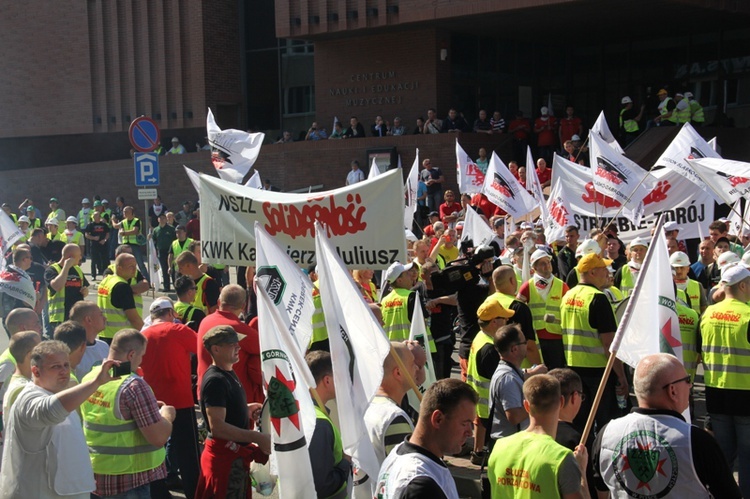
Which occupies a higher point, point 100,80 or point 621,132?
point 100,80

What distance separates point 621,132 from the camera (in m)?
24.4

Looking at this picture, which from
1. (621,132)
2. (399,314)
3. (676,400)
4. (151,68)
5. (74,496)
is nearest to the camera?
(676,400)

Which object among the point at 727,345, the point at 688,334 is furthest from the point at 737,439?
the point at 688,334

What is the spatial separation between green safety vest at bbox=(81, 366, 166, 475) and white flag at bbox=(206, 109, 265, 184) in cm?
808

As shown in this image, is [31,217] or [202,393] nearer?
[202,393]

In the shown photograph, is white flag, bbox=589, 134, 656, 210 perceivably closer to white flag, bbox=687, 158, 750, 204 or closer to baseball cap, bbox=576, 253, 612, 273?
white flag, bbox=687, 158, 750, 204

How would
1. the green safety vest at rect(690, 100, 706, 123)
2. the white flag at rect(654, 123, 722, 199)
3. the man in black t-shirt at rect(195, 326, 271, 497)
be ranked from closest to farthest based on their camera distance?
the man in black t-shirt at rect(195, 326, 271, 497)
the white flag at rect(654, 123, 722, 199)
the green safety vest at rect(690, 100, 706, 123)

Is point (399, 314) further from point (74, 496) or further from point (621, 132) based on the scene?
point (621, 132)

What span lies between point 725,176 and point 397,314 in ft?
16.0

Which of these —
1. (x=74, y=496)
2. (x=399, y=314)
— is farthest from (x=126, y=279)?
(x=74, y=496)

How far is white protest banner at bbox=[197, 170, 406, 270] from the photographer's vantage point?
740 cm

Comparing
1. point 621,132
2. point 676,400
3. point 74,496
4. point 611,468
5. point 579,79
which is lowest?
point 74,496

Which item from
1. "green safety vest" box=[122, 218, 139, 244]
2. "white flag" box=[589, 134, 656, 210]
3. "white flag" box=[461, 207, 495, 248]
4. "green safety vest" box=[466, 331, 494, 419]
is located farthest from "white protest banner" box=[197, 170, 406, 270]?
"green safety vest" box=[122, 218, 139, 244]

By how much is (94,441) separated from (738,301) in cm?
471
